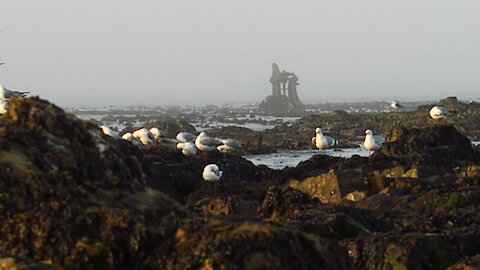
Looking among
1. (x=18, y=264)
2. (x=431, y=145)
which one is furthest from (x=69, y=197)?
(x=431, y=145)

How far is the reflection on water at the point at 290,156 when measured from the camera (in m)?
28.0

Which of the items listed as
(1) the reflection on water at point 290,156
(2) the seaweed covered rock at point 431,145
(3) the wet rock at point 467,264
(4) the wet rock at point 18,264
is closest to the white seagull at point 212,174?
(2) the seaweed covered rock at point 431,145

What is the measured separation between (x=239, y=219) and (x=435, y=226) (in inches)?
207

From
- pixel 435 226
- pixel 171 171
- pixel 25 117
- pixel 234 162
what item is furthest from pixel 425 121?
pixel 25 117

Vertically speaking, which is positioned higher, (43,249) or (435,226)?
Answer: (43,249)

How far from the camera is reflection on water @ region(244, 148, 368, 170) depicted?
91.7 ft

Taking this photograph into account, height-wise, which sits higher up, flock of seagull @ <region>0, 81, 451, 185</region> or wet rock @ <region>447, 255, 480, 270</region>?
wet rock @ <region>447, 255, 480, 270</region>

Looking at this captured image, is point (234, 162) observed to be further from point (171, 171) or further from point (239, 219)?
point (239, 219)

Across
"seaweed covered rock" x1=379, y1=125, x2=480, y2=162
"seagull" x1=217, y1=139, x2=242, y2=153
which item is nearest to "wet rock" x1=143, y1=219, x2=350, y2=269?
"seaweed covered rock" x1=379, y1=125, x2=480, y2=162

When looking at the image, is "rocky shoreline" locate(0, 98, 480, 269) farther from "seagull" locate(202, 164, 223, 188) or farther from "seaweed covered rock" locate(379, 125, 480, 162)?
"seaweed covered rock" locate(379, 125, 480, 162)

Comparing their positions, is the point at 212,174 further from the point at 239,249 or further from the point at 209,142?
the point at 239,249

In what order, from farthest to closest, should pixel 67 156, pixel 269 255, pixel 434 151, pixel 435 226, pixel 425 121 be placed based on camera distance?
pixel 425 121 < pixel 434 151 < pixel 435 226 < pixel 67 156 < pixel 269 255

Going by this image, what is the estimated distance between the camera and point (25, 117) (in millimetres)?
8023

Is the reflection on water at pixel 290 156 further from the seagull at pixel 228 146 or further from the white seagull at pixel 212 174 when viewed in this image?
the white seagull at pixel 212 174
